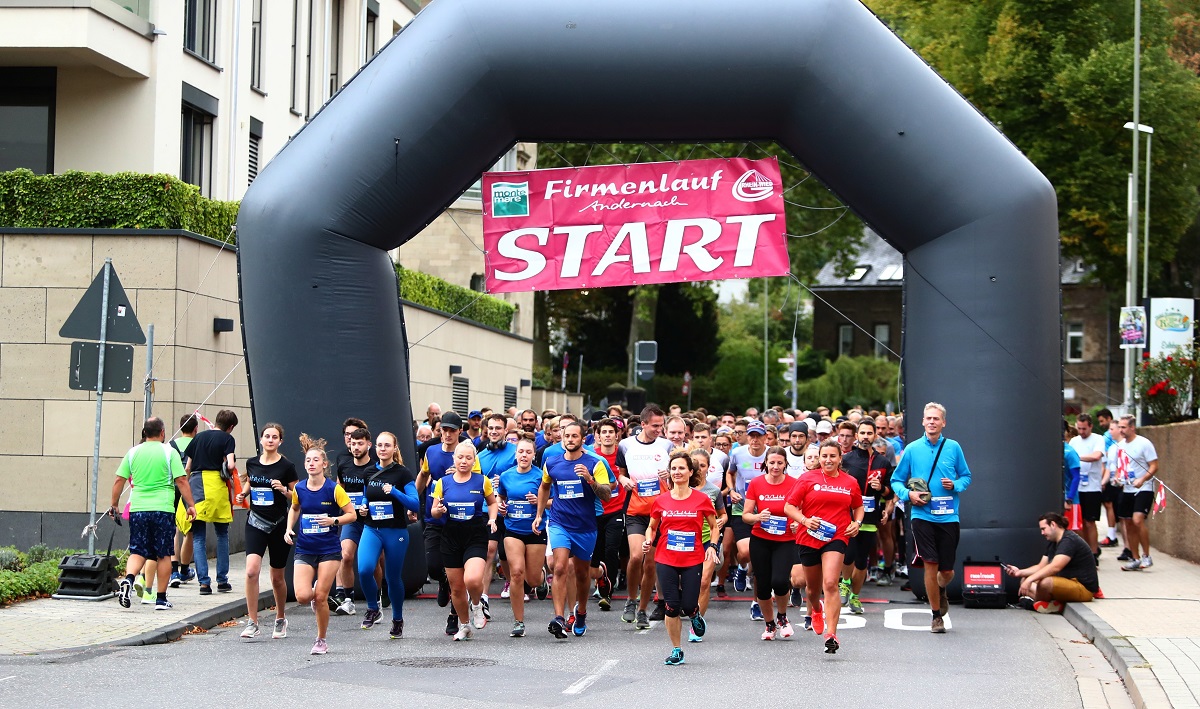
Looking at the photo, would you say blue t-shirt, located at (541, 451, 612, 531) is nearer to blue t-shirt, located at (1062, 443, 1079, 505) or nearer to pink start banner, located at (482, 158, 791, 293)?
pink start banner, located at (482, 158, 791, 293)

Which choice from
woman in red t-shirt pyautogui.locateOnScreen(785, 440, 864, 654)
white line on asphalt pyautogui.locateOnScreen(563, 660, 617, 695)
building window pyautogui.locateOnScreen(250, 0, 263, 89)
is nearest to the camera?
white line on asphalt pyautogui.locateOnScreen(563, 660, 617, 695)

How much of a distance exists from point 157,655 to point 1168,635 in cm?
775

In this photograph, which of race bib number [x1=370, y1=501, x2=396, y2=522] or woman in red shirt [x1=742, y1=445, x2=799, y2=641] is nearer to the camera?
race bib number [x1=370, y1=501, x2=396, y2=522]

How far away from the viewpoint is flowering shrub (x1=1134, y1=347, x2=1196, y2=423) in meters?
22.4

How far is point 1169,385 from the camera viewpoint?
74.8 feet

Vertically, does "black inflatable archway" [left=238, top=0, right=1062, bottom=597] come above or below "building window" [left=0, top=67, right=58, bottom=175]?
below

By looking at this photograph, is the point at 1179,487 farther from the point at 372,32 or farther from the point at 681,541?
the point at 372,32

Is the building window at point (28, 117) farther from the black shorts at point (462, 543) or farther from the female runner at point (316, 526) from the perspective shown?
the black shorts at point (462, 543)

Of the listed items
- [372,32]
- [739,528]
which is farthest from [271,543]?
[372,32]

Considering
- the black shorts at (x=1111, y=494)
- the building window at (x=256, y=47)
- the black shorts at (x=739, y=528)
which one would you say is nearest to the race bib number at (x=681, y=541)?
the black shorts at (x=739, y=528)

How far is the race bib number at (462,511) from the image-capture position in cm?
1176

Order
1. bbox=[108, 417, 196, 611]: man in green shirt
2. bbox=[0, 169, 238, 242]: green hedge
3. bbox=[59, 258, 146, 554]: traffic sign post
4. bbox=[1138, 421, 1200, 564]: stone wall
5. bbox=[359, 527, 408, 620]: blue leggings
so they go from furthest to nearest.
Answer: bbox=[1138, 421, 1200, 564]: stone wall → bbox=[0, 169, 238, 242]: green hedge → bbox=[59, 258, 146, 554]: traffic sign post → bbox=[108, 417, 196, 611]: man in green shirt → bbox=[359, 527, 408, 620]: blue leggings

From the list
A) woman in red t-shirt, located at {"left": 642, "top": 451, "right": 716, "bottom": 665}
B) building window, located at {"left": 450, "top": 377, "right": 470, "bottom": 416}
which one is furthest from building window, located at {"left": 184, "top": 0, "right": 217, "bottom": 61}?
woman in red t-shirt, located at {"left": 642, "top": 451, "right": 716, "bottom": 665}

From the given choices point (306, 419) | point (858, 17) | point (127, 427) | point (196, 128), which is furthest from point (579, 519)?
point (196, 128)
